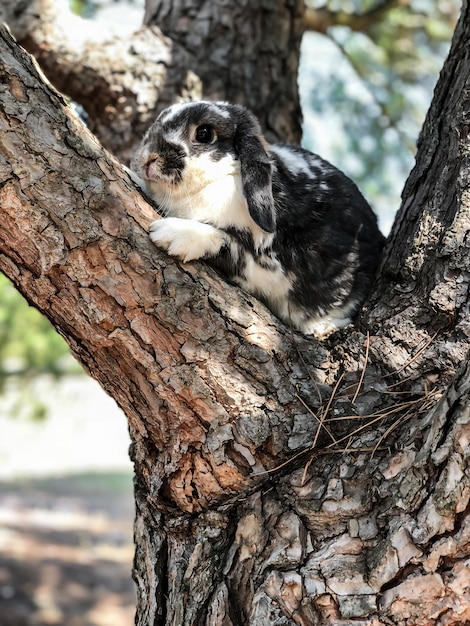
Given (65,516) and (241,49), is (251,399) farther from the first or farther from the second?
(65,516)

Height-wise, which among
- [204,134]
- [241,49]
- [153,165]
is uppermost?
[241,49]

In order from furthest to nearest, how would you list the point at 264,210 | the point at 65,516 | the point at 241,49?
the point at 65,516 < the point at 241,49 < the point at 264,210

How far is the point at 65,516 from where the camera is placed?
8.81 metres

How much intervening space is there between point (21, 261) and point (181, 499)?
88 cm

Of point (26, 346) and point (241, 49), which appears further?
point (26, 346)

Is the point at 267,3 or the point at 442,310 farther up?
the point at 267,3

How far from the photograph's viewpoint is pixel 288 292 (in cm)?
268

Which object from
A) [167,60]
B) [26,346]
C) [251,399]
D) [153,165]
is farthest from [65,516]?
[251,399]

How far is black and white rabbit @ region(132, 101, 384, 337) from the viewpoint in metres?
2.56

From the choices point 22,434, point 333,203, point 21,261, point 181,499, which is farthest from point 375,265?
point 22,434

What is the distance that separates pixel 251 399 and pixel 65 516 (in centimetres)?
751

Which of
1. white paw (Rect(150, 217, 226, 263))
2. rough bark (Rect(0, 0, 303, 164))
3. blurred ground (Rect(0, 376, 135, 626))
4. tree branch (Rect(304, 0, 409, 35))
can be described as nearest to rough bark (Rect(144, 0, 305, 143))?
rough bark (Rect(0, 0, 303, 164))

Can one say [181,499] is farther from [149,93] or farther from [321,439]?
[149,93]

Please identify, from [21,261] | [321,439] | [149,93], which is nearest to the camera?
[21,261]
